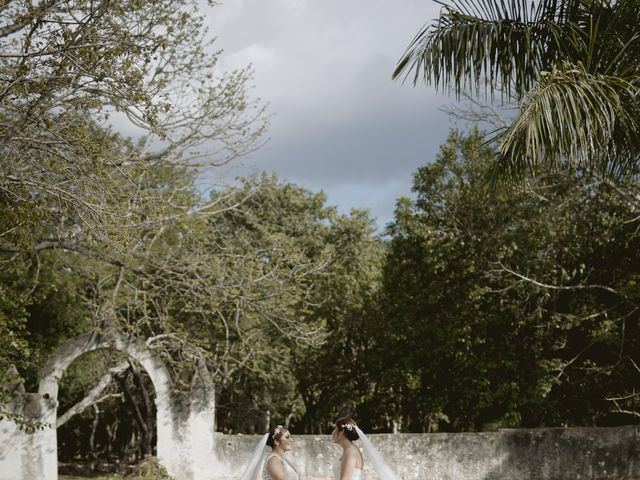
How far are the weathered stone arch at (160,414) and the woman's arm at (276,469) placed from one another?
8772 mm

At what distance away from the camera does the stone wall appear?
16.5 meters

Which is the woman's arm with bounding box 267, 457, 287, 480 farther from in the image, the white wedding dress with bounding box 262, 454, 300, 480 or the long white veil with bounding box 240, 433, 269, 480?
the long white veil with bounding box 240, 433, 269, 480

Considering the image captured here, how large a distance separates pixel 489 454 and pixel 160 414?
6.89 metres

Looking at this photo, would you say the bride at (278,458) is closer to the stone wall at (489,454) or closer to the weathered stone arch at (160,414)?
the weathered stone arch at (160,414)

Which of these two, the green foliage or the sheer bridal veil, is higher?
the green foliage

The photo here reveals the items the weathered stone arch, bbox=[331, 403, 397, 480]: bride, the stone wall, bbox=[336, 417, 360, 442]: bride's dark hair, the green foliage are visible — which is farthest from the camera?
the green foliage

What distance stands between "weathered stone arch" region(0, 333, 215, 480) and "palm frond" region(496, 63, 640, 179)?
414 inches

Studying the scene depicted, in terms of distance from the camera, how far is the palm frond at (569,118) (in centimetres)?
755

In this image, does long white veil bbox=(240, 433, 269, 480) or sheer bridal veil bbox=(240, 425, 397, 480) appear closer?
sheer bridal veil bbox=(240, 425, 397, 480)

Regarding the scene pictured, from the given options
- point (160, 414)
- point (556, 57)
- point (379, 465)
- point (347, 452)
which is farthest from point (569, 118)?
point (160, 414)

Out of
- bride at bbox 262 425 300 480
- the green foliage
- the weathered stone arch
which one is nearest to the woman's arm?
bride at bbox 262 425 300 480

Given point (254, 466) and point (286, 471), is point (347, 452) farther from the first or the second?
point (254, 466)

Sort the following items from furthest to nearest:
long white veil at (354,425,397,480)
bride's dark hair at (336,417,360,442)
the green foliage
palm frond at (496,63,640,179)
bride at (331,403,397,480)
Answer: the green foliage, long white veil at (354,425,397,480), bride's dark hair at (336,417,360,442), bride at (331,403,397,480), palm frond at (496,63,640,179)

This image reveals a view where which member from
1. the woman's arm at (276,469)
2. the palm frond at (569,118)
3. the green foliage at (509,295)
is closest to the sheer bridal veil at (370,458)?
the woman's arm at (276,469)
